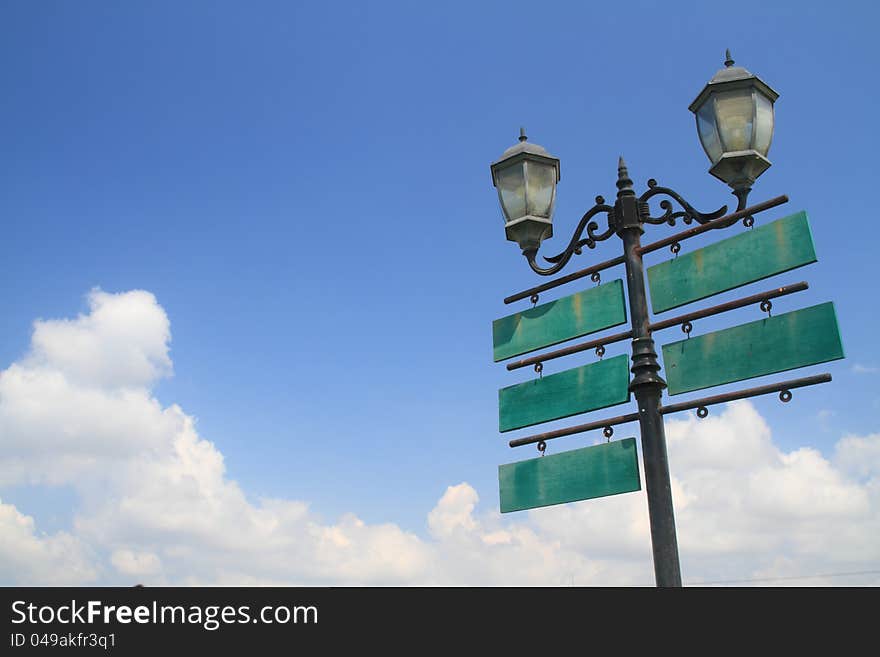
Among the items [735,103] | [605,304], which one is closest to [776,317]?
[605,304]

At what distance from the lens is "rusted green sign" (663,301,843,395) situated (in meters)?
5.24

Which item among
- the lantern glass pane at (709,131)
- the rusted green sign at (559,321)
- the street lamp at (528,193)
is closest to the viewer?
the lantern glass pane at (709,131)

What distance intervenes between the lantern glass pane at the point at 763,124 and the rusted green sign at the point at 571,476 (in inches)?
96.0

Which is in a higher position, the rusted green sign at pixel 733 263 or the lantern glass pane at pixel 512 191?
the lantern glass pane at pixel 512 191

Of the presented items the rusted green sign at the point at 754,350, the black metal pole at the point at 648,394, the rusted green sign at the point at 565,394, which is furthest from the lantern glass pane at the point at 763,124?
the rusted green sign at the point at 565,394

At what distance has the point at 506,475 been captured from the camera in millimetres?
6578

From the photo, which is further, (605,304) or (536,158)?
(536,158)

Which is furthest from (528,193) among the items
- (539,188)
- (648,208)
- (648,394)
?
(648,394)

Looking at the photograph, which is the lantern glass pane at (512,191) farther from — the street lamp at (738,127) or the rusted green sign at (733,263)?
the street lamp at (738,127)

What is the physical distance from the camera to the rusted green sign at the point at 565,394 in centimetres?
612

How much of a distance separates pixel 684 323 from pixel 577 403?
1016 mm
